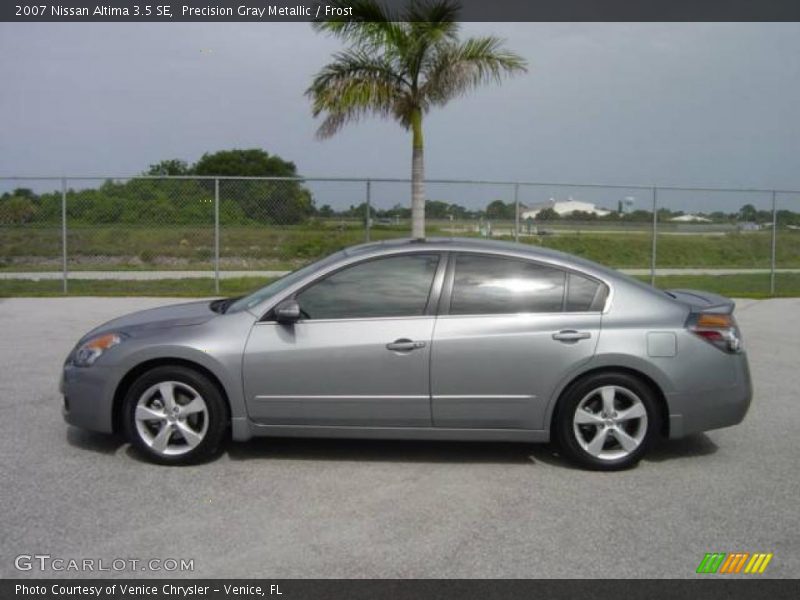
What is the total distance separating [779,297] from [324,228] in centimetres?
909

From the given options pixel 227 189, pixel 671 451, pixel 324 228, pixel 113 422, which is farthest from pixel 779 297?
pixel 113 422

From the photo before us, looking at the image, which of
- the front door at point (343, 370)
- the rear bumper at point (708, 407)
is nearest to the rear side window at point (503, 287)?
the front door at point (343, 370)

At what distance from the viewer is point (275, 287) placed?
5957 mm

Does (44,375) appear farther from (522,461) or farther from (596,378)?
(596,378)

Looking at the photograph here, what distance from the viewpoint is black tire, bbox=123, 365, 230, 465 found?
17.7 ft

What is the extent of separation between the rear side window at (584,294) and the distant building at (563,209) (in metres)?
10.4

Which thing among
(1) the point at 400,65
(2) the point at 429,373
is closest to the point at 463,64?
(1) the point at 400,65

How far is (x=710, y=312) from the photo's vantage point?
221 inches

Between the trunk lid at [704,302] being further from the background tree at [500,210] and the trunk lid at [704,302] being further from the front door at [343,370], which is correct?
the background tree at [500,210]

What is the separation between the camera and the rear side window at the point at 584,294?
18.2 ft

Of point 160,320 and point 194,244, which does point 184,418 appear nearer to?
point 160,320

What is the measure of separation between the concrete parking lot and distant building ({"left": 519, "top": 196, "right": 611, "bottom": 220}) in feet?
31.8

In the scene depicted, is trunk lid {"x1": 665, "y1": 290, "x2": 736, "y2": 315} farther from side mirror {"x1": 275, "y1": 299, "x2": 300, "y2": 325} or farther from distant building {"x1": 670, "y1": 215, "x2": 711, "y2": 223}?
distant building {"x1": 670, "y1": 215, "x2": 711, "y2": 223}
